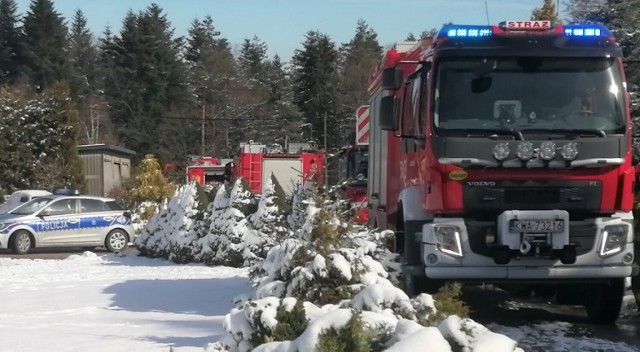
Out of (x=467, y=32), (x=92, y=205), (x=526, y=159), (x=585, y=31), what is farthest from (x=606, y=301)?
(x=92, y=205)

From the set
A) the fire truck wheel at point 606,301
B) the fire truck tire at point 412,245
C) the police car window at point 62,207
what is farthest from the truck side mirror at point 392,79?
the police car window at point 62,207

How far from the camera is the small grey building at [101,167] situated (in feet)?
178

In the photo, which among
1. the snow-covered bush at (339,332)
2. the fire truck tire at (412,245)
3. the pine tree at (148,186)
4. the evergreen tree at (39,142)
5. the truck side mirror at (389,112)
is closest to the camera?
the snow-covered bush at (339,332)

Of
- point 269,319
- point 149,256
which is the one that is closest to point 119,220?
point 149,256

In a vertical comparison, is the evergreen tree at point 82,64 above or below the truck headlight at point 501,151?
above

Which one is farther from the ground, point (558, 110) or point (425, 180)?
point (558, 110)

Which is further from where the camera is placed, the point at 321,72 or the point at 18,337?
the point at 321,72

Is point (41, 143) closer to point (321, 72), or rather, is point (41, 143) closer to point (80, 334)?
point (321, 72)

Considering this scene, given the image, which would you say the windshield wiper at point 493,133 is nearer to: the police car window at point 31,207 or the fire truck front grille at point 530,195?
the fire truck front grille at point 530,195

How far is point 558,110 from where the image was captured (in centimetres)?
927

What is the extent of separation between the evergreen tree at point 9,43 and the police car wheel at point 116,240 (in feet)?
174

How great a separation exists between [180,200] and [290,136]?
47.0 m

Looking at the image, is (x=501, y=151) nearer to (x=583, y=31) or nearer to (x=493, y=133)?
(x=493, y=133)

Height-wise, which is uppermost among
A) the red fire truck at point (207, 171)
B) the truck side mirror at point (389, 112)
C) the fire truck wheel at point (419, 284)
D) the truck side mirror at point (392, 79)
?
the truck side mirror at point (392, 79)
